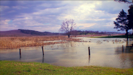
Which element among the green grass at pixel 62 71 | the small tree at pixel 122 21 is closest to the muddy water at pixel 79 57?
the green grass at pixel 62 71

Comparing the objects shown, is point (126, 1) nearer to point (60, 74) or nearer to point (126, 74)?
point (126, 74)

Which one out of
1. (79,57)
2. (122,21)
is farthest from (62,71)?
(122,21)

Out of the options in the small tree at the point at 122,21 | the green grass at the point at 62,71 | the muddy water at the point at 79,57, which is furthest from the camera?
the small tree at the point at 122,21

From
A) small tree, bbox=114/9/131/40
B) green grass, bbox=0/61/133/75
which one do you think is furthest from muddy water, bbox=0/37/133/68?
small tree, bbox=114/9/131/40

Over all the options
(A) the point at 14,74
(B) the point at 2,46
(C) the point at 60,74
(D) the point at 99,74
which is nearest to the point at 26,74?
(A) the point at 14,74

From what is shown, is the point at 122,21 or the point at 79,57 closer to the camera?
the point at 79,57

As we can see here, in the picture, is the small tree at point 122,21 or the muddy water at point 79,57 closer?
the muddy water at point 79,57

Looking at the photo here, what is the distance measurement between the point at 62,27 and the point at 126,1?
182ft

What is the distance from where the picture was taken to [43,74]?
29.1ft

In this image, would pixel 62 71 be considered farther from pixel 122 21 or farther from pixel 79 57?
pixel 122 21

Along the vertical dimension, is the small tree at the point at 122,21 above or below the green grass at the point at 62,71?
above

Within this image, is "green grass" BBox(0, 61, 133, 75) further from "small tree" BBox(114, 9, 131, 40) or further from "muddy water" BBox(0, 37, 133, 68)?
"small tree" BBox(114, 9, 131, 40)

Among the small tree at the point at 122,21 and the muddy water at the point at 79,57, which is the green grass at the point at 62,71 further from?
the small tree at the point at 122,21

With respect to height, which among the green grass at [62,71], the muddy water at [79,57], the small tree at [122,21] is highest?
the small tree at [122,21]
